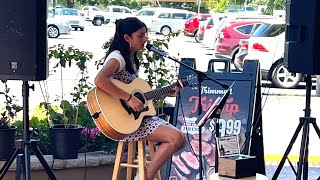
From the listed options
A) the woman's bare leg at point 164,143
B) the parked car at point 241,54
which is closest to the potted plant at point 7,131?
the woman's bare leg at point 164,143

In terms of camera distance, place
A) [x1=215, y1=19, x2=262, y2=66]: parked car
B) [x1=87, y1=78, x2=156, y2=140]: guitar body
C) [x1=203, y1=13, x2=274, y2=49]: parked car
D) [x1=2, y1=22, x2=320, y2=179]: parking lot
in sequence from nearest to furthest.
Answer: [x1=87, y1=78, x2=156, y2=140]: guitar body < [x1=2, y1=22, x2=320, y2=179]: parking lot < [x1=215, y1=19, x2=262, y2=66]: parked car < [x1=203, y1=13, x2=274, y2=49]: parked car

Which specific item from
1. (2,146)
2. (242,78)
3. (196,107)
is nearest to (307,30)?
(242,78)

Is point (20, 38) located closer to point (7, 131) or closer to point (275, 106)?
point (7, 131)

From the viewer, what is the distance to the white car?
9.91 meters

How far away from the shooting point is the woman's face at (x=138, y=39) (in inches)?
152

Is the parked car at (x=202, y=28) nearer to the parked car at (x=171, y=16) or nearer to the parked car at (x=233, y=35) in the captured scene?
the parked car at (x=171, y=16)

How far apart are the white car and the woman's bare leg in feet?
20.3

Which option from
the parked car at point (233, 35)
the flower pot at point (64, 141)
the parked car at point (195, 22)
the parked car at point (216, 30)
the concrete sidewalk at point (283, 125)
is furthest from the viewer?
the parked car at point (195, 22)

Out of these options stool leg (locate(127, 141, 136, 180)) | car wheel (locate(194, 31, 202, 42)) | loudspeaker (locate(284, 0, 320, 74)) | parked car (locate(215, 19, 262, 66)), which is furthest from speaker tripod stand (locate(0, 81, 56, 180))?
car wheel (locate(194, 31, 202, 42))

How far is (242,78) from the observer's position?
423 centimetres

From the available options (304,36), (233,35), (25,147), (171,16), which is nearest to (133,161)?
(25,147)

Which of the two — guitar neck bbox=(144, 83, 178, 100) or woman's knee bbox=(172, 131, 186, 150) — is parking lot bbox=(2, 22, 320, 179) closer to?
guitar neck bbox=(144, 83, 178, 100)

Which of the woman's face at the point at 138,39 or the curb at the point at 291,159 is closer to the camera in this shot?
the woman's face at the point at 138,39

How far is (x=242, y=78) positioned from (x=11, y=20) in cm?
159
